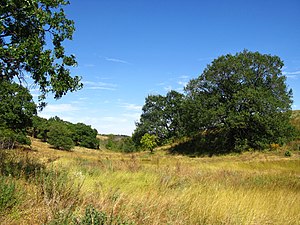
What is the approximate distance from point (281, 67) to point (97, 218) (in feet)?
134

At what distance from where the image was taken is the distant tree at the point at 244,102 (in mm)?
36013

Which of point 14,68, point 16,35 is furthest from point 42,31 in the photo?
point 14,68

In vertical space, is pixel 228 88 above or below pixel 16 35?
above

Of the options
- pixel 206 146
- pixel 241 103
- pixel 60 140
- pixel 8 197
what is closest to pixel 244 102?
pixel 241 103

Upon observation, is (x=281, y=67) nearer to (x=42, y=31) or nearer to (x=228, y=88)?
(x=228, y=88)

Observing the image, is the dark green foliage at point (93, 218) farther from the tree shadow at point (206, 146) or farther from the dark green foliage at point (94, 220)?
the tree shadow at point (206, 146)

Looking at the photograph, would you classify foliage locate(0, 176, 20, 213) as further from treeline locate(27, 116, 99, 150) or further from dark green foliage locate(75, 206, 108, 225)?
treeline locate(27, 116, 99, 150)

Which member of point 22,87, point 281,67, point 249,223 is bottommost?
point 249,223

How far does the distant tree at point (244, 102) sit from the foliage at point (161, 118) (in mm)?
29685

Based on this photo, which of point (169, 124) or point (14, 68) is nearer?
point (14, 68)

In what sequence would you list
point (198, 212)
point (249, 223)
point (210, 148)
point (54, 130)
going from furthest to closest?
point (54, 130) < point (210, 148) < point (198, 212) < point (249, 223)

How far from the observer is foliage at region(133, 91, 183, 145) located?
72.8m

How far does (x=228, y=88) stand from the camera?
4053cm

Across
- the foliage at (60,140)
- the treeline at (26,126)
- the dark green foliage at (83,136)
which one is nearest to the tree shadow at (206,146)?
the treeline at (26,126)
